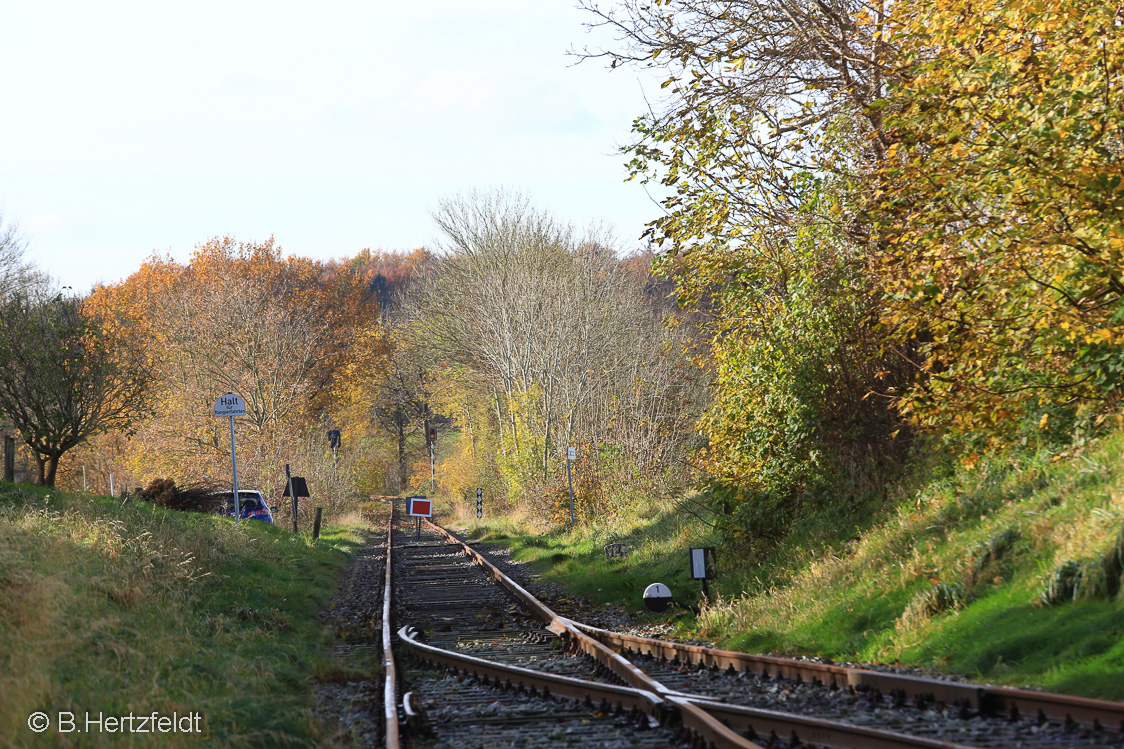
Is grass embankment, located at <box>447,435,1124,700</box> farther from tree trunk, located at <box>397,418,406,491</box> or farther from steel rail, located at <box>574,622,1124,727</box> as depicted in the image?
tree trunk, located at <box>397,418,406,491</box>

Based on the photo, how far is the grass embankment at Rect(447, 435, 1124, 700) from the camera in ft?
21.6

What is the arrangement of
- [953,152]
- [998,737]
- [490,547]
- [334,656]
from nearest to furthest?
[998,737] → [953,152] → [334,656] → [490,547]

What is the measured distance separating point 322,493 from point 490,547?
1238 cm

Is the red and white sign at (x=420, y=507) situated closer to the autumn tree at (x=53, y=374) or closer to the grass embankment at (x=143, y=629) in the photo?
the autumn tree at (x=53, y=374)

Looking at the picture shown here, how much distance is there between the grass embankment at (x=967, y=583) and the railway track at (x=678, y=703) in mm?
633

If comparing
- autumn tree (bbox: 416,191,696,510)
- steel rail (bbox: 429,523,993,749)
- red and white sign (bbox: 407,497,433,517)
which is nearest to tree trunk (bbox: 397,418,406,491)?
autumn tree (bbox: 416,191,696,510)

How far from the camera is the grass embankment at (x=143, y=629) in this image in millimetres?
6082

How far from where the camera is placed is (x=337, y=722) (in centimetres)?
707

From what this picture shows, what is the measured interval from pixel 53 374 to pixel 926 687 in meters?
18.1

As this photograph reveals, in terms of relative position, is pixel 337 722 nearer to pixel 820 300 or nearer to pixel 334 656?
pixel 334 656

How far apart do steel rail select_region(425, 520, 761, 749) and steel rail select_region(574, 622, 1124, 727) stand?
698 millimetres

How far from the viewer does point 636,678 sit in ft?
24.6

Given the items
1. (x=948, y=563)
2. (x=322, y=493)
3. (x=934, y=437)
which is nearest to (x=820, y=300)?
(x=934, y=437)

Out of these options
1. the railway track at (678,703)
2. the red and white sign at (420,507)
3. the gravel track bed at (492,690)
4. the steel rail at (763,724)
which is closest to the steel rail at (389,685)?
the railway track at (678,703)
